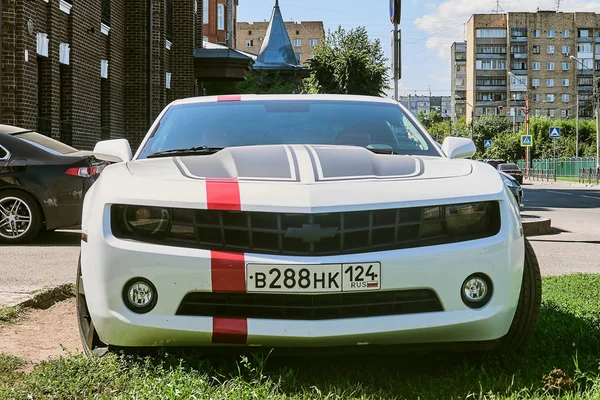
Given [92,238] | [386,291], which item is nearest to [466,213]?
[386,291]

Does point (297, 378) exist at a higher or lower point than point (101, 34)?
lower

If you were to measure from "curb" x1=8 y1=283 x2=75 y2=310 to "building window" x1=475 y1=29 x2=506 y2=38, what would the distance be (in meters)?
131

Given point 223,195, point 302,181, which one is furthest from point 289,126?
point 223,195

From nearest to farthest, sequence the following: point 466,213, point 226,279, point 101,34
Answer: point 226,279 < point 466,213 < point 101,34

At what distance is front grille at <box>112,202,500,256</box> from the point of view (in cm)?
365

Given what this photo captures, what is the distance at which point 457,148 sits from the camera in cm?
504

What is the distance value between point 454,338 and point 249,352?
91 cm

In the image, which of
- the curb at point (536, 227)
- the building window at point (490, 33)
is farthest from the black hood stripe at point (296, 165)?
the building window at point (490, 33)

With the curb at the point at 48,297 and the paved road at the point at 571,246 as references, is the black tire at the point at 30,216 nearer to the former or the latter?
the curb at the point at 48,297

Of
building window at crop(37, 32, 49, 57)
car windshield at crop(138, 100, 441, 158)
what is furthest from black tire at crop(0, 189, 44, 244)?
building window at crop(37, 32, 49, 57)

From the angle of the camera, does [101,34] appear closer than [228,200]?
No

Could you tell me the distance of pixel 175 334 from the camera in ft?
12.1

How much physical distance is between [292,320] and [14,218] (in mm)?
8075

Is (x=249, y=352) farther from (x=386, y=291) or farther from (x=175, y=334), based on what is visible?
(x=386, y=291)
